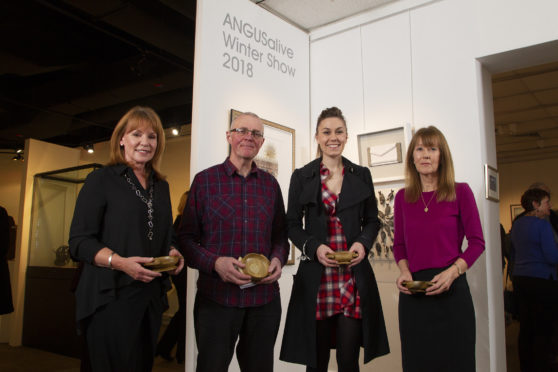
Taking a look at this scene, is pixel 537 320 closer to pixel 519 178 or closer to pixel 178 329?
pixel 178 329

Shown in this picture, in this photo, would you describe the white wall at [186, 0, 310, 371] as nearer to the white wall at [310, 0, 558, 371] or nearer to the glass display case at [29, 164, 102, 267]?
the white wall at [310, 0, 558, 371]

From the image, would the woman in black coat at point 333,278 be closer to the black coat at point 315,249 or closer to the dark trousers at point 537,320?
the black coat at point 315,249

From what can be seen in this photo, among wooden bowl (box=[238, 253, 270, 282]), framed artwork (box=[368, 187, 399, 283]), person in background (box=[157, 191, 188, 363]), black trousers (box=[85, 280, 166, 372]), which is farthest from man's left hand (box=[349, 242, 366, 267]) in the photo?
person in background (box=[157, 191, 188, 363])

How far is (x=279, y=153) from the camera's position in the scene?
414cm

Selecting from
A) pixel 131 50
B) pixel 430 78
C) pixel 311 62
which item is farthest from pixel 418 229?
pixel 131 50

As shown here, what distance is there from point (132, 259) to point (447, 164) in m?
1.78

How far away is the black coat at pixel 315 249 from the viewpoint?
2.22 m

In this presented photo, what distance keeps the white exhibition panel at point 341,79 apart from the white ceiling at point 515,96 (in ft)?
0.85

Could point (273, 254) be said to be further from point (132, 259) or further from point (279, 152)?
point (279, 152)

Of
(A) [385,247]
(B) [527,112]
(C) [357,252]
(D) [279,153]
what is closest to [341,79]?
(D) [279,153]

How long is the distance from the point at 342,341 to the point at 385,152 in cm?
225

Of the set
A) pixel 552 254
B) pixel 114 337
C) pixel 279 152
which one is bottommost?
pixel 114 337

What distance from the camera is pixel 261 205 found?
2.30 m

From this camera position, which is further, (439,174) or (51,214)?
(51,214)
